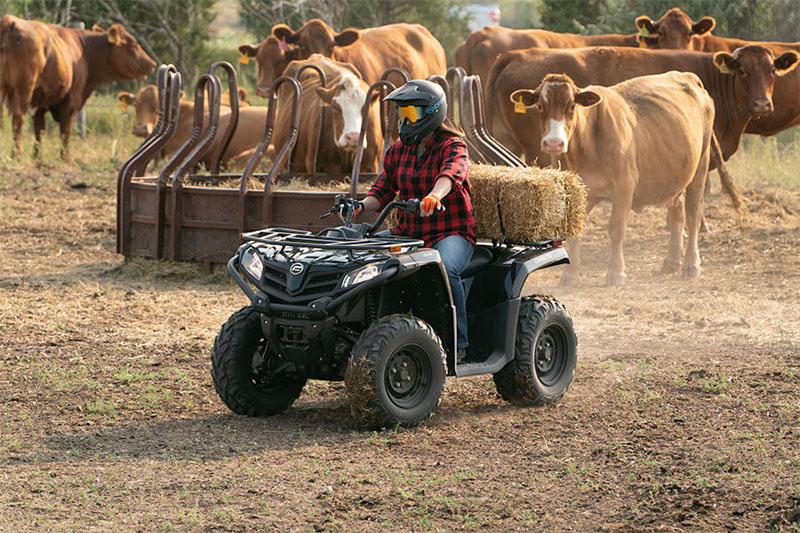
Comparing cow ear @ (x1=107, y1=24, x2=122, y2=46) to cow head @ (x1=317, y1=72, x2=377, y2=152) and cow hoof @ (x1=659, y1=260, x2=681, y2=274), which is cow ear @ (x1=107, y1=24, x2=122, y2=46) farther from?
cow hoof @ (x1=659, y1=260, x2=681, y2=274)

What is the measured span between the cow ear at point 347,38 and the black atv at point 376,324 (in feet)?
32.9

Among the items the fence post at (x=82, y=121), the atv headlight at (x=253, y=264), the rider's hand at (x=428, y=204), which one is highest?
the rider's hand at (x=428, y=204)

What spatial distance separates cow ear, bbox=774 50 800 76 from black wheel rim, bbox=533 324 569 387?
8.58 metres

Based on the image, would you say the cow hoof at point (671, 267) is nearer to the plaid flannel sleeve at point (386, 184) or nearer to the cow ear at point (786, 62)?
the cow ear at point (786, 62)

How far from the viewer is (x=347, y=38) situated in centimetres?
1634

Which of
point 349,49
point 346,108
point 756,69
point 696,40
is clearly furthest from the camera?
point 696,40

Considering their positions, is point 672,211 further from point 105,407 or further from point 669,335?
point 105,407

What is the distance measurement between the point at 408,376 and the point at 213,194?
5.05 metres

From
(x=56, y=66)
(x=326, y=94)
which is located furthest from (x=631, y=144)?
(x=56, y=66)

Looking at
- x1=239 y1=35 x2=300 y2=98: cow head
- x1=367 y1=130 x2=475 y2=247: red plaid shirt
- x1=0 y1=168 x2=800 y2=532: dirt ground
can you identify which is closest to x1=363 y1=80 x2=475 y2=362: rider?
x1=367 y1=130 x2=475 y2=247: red plaid shirt

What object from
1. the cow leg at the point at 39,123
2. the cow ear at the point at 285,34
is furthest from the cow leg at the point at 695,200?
the cow leg at the point at 39,123

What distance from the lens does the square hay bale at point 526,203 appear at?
6629 millimetres

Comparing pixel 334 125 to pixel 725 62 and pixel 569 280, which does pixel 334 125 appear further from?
pixel 725 62

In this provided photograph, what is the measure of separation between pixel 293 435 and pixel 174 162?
5534 millimetres
